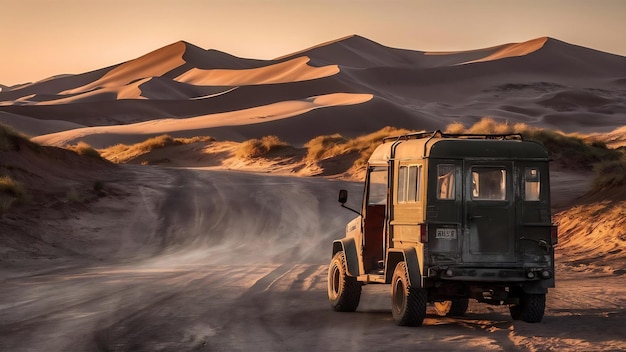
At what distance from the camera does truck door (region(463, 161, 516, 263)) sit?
14.8 meters

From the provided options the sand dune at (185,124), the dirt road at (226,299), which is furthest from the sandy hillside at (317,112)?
the dirt road at (226,299)

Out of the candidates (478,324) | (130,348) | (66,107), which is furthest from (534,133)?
(66,107)

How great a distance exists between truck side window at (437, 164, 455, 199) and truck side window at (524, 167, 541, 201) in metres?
1.02

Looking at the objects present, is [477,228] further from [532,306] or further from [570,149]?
[570,149]

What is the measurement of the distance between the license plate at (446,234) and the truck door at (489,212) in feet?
0.58

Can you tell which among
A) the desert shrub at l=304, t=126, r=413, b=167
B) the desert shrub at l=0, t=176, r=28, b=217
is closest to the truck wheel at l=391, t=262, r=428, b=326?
the desert shrub at l=0, t=176, r=28, b=217

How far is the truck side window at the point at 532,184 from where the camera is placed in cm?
1500

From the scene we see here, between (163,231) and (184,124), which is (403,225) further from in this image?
(184,124)

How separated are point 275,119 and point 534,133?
67512 millimetres

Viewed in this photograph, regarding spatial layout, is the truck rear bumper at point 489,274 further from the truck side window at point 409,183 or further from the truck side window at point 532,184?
the truck side window at point 409,183

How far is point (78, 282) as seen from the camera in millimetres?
22125

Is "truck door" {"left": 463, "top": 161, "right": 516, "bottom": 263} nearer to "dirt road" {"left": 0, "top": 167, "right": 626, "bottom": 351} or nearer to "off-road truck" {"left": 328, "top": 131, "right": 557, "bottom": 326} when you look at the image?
"off-road truck" {"left": 328, "top": 131, "right": 557, "bottom": 326}

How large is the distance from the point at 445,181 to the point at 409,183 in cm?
70

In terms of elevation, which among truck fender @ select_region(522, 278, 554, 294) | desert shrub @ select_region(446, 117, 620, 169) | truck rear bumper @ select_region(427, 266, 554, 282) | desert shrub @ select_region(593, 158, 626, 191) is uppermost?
desert shrub @ select_region(446, 117, 620, 169)
